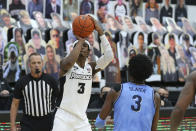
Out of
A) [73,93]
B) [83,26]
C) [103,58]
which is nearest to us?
[73,93]

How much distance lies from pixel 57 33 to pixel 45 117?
20.1 feet

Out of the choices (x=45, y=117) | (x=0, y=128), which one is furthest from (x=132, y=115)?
(x=0, y=128)

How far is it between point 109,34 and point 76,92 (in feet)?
24.3

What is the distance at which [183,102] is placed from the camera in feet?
11.3

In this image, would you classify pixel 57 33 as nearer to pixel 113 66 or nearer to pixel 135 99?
pixel 113 66

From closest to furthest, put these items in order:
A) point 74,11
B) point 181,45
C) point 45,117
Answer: point 45,117
point 74,11
point 181,45

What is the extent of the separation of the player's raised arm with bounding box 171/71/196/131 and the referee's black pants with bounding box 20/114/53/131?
124 inches

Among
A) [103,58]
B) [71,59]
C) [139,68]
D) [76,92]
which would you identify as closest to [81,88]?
[76,92]

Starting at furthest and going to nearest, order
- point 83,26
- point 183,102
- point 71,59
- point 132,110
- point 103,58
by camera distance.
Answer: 1. point 103,58
2. point 83,26
3. point 71,59
4. point 132,110
5. point 183,102

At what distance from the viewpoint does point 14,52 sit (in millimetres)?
11367

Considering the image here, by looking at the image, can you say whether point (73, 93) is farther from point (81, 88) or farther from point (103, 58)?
point (103, 58)

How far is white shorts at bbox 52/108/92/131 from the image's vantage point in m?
5.65

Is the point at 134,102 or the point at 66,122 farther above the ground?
the point at 134,102

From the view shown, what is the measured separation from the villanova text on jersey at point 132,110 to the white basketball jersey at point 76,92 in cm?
115
